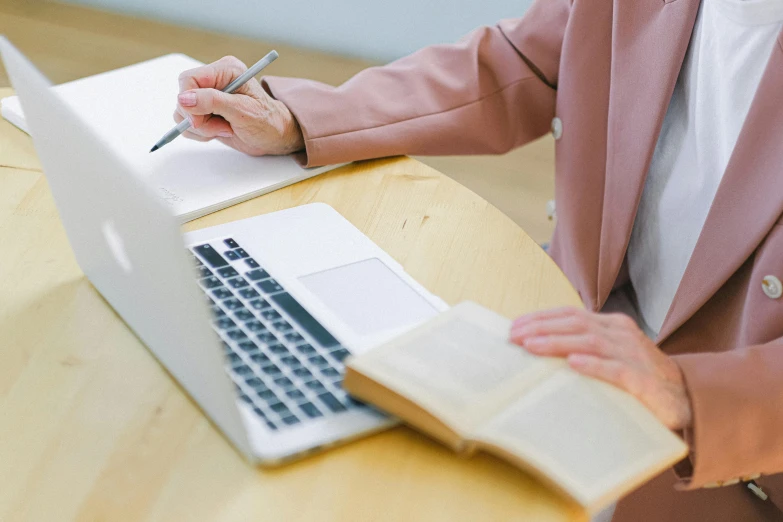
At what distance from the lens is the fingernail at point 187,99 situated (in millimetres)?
868

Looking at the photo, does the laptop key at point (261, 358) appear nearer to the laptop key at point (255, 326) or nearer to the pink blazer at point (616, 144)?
the laptop key at point (255, 326)

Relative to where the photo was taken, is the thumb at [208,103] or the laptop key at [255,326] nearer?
the laptop key at [255,326]

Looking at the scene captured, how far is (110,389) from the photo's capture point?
0.65 meters

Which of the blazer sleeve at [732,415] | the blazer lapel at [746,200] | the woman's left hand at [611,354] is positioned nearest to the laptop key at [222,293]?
the woman's left hand at [611,354]

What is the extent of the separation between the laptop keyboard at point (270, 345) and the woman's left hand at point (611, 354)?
151 mm

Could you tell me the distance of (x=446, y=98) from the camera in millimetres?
1003

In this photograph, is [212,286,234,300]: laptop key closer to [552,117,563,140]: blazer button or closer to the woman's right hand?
the woman's right hand

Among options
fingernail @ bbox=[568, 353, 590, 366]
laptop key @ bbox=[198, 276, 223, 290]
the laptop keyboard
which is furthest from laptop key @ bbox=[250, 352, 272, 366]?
fingernail @ bbox=[568, 353, 590, 366]

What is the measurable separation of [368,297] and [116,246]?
0.22 metres

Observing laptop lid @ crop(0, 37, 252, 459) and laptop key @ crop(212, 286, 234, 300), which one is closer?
laptop lid @ crop(0, 37, 252, 459)

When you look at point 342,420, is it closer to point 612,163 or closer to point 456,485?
point 456,485

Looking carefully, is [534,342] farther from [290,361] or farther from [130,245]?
[130,245]

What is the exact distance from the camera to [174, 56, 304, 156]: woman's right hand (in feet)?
2.90

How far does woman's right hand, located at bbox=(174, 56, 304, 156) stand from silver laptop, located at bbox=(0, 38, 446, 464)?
127 mm
